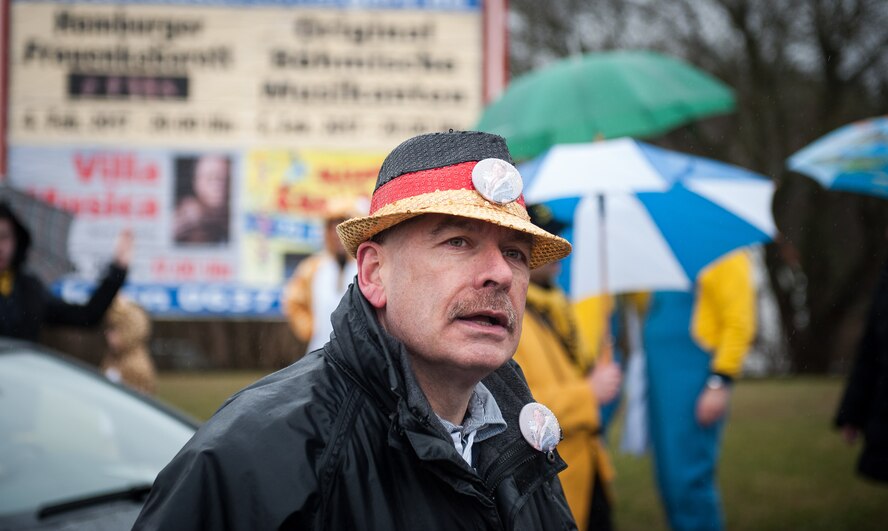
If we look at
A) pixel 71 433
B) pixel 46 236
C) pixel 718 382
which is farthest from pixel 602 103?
pixel 46 236

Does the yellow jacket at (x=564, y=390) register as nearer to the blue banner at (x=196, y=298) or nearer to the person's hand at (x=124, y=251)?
the person's hand at (x=124, y=251)

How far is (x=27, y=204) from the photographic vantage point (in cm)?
542

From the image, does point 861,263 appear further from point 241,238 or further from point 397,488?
point 397,488

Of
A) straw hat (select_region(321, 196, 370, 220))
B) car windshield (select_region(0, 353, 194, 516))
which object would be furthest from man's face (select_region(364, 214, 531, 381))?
straw hat (select_region(321, 196, 370, 220))

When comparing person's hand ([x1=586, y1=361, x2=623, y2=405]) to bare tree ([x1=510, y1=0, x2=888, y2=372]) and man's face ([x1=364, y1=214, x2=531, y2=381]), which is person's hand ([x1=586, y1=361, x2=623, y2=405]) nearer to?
man's face ([x1=364, y1=214, x2=531, y2=381])

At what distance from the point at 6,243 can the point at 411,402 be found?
3726 mm

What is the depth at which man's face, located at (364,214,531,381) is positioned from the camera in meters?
1.96

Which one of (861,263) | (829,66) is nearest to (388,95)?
(829,66)

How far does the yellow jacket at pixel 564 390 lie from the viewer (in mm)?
3910

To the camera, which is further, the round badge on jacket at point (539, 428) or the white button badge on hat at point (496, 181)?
the round badge on jacket at point (539, 428)

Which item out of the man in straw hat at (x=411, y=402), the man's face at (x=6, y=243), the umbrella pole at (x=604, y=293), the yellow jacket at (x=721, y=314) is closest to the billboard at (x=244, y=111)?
the man's face at (x=6, y=243)

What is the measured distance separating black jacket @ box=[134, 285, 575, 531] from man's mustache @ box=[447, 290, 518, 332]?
0.46ft

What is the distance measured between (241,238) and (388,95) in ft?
4.83

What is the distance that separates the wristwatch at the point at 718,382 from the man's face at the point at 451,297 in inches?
138
